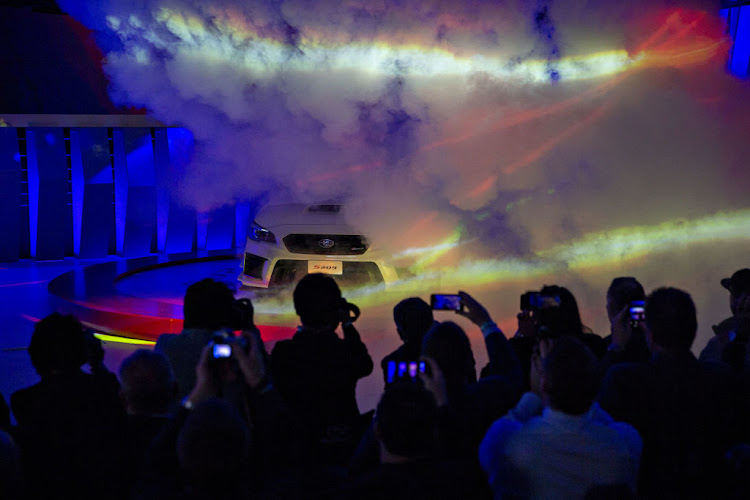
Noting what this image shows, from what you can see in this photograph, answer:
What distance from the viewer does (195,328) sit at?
310 cm

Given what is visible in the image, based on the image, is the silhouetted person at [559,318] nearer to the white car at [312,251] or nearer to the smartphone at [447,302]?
the smartphone at [447,302]

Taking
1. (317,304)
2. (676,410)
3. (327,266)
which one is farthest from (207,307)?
(327,266)

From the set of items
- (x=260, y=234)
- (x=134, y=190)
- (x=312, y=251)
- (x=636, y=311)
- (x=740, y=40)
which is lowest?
(x=636, y=311)

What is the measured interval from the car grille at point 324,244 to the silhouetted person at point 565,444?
198 inches

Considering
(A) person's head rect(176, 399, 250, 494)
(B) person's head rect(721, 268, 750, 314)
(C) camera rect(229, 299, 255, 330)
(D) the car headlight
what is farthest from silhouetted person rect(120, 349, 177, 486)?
(D) the car headlight

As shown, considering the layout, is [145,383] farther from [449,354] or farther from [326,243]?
[326,243]

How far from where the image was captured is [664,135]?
7.08 meters

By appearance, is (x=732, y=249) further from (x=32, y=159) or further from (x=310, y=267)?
(x=32, y=159)

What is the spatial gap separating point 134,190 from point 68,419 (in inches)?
456

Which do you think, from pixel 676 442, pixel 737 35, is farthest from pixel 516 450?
pixel 737 35

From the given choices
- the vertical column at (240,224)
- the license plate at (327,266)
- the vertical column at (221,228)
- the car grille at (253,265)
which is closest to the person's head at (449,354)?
the license plate at (327,266)

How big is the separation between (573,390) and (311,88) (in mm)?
5873

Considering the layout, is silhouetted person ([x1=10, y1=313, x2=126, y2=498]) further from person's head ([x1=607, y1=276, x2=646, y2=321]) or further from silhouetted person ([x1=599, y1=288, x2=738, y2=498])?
person's head ([x1=607, y1=276, x2=646, y2=321])

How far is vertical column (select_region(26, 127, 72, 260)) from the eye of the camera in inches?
506
